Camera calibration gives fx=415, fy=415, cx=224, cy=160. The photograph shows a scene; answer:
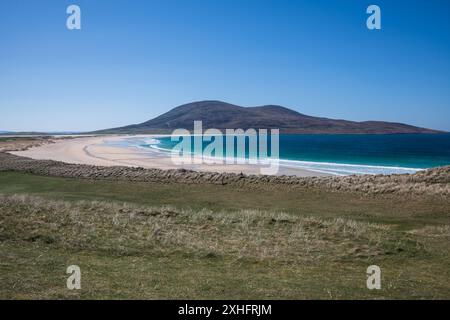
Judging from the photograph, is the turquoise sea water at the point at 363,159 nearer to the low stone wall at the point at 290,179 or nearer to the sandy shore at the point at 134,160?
the sandy shore at the point at 134,160

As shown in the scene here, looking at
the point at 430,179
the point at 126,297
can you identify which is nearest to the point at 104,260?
the point at 126,297

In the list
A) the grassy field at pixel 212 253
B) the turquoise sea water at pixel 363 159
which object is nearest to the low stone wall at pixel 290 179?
the grassy field at pixel 212 253

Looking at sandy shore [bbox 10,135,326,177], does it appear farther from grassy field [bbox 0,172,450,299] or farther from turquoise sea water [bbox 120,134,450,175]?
grassy field [bbox 0,172,450,299]

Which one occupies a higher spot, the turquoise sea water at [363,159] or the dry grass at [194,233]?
the dry grass at [194,233]

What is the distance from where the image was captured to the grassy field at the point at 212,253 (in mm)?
9242

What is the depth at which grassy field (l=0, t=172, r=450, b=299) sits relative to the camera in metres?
9.24

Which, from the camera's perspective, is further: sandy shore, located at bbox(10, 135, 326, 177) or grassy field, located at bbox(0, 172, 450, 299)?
sandy shore, located at bbox(10, 135, 326, 177)

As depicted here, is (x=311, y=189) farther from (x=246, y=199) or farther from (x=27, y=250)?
(x=27, y=250)

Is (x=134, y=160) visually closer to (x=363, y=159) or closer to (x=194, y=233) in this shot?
(x=363, y=159)

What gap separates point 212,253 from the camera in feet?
42.0

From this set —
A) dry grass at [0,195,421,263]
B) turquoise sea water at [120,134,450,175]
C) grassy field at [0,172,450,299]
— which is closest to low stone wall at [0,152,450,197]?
grassy field at [0,172,450,299]

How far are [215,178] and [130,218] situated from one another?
58.5ft
